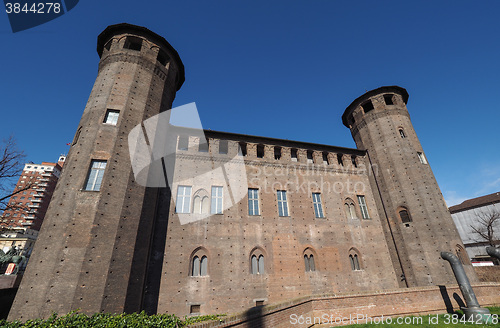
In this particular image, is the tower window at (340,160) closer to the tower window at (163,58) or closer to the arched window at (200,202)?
the arched window at (200,202)

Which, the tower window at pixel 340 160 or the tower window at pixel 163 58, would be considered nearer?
the tower window at pixel 163 58

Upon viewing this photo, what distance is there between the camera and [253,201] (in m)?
16.8

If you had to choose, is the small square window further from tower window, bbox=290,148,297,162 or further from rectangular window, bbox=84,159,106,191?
tower window, bbox=290,148,297,162

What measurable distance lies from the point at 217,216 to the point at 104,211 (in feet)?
22.3

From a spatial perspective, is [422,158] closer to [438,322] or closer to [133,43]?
[438,322]

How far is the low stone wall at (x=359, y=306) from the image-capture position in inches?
322

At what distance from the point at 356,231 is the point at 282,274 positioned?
7.13 meters

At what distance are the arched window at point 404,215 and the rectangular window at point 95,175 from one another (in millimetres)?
20519

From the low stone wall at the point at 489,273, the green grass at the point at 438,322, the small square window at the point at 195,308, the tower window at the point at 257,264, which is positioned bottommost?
the green grass at the point at 438,322

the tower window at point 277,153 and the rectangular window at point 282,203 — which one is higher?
the tower window at point 277,153

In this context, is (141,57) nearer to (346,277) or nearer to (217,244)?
(217,244)

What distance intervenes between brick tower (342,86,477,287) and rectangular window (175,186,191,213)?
51.2 ft

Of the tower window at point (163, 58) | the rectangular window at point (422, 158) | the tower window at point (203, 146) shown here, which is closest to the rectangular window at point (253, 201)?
the tower window at point (203, 146)

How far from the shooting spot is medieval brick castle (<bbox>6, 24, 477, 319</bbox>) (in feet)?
32.7
